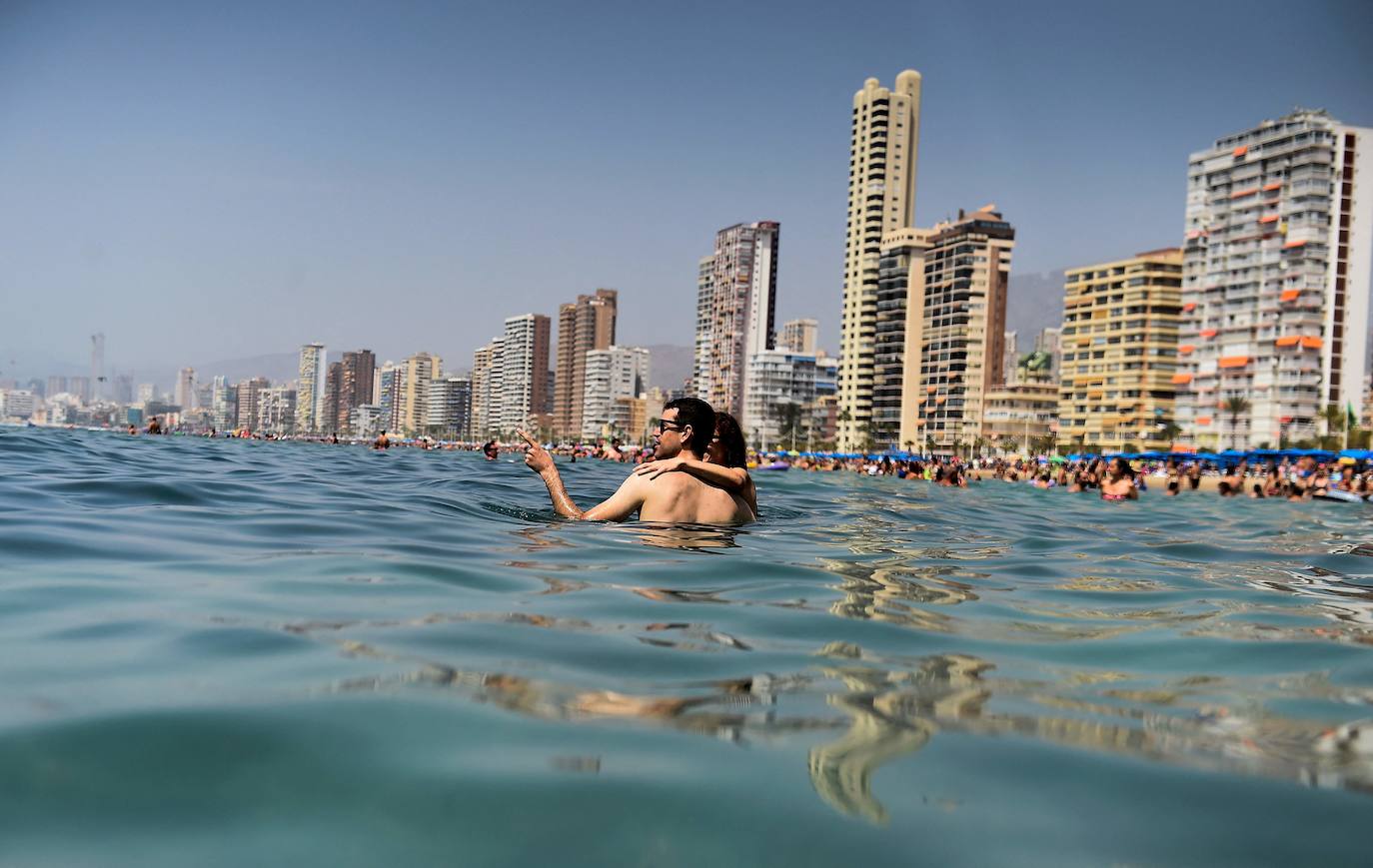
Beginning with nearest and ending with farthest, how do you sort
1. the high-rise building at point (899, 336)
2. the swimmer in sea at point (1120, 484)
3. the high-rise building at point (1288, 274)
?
the swimmer in sea at point (1120, 484) < the high-rise building at point (1288, 274) < the high-rise building at point (899, 336)

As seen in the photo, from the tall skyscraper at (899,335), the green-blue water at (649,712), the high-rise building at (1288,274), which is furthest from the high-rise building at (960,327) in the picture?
the green-blue water at (649,712)

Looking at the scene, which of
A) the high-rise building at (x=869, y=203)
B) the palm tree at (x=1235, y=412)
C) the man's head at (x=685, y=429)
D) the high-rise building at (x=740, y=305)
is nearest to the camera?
the man's head at (x=685, y=429)

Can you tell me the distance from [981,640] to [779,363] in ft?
448

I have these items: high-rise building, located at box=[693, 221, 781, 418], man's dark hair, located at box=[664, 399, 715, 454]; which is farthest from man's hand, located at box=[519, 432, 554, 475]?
high-rise building, located at box=[693, 221, 781, 418]

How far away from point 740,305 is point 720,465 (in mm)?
144644

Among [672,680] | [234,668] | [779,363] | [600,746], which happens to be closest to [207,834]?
[600,746]

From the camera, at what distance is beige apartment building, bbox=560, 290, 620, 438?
7357 inches

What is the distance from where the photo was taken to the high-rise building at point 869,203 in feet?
356

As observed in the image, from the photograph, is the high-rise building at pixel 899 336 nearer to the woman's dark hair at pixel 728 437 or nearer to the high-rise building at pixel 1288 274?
the high-rise building at pixel 1288 274

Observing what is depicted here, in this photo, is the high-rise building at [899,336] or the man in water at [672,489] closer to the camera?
the man in water at [672,489]

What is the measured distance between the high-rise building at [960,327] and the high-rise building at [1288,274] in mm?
21423

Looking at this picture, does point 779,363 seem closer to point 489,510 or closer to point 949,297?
point 949,297

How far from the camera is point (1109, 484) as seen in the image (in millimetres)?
20047

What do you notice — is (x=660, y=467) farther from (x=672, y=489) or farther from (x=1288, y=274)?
(x=1288, y=274)
